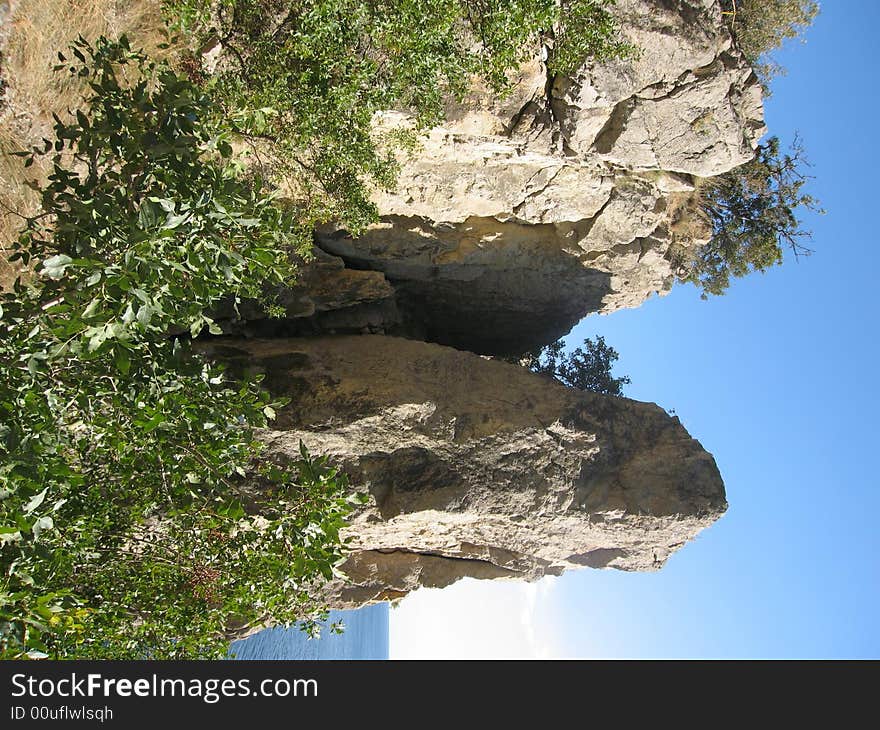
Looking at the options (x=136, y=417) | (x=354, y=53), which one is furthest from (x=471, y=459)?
(x=354, y=53)

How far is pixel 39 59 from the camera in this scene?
1217 cm

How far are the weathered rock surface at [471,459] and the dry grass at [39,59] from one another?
4.97m

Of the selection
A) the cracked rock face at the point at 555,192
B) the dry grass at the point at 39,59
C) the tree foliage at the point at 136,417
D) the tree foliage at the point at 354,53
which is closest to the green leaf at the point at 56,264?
the tree foliage at the point at 136,417

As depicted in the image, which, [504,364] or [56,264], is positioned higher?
[504,364]

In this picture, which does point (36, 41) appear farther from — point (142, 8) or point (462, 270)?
point (462, 270)

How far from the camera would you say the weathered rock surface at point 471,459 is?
14188mm

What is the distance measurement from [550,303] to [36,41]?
14.7m

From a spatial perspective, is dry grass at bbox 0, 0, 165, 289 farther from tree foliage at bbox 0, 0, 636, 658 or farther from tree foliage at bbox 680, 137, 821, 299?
tree foliage at bbox 680, 137, 821, 299

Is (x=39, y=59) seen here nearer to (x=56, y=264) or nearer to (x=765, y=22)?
(x=56, y=264)

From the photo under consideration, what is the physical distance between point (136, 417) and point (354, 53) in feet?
24.6

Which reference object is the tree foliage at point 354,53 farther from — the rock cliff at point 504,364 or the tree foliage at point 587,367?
the tree foliage at point 587,367

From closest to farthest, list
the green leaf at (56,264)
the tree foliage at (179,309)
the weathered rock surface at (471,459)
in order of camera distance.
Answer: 1. the green leaf at (56,264)
2. the tree foliage at (179,309)
3. the weathered rock surface at (471,459)

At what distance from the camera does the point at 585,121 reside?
15.3 metres
